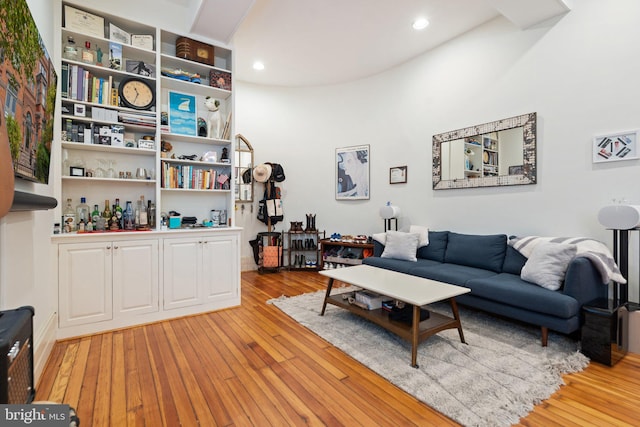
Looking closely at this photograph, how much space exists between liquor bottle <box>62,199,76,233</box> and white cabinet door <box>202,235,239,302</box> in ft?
3.72

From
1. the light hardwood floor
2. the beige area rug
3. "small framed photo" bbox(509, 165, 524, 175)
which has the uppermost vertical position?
"small framed photo" bbox(509, 165, 524, 175)

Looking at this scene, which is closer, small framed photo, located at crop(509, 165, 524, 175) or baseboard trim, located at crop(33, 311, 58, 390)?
baseboard trim, located at crop(33, 311, 58, 390)

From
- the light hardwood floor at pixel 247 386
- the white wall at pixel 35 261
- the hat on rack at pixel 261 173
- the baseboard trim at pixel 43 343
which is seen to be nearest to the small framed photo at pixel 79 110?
the white wall at pixel 35 261

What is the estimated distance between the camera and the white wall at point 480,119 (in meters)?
2.70

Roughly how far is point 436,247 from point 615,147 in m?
1.89

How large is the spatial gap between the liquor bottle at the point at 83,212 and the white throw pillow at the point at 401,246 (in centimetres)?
327

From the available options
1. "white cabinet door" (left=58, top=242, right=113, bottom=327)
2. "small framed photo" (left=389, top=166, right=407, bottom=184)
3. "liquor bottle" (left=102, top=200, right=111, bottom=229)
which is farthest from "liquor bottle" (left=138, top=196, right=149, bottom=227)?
"small framed photo" (left=389, top=166, right=407, bottom=184)

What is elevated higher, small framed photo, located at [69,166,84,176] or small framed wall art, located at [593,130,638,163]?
small framed wall art, located at [593,130,638,163]

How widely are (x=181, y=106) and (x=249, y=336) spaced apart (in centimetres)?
255

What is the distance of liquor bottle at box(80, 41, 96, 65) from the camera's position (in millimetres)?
2758

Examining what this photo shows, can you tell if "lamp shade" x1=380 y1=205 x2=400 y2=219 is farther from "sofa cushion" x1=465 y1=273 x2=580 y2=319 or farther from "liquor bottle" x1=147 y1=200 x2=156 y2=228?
"liquor bottle" x1=147 y1=200 x2=156 y2=228

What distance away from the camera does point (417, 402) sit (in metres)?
1.75

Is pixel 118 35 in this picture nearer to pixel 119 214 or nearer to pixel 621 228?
pixel 119 214

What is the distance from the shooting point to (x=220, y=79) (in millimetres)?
3428
